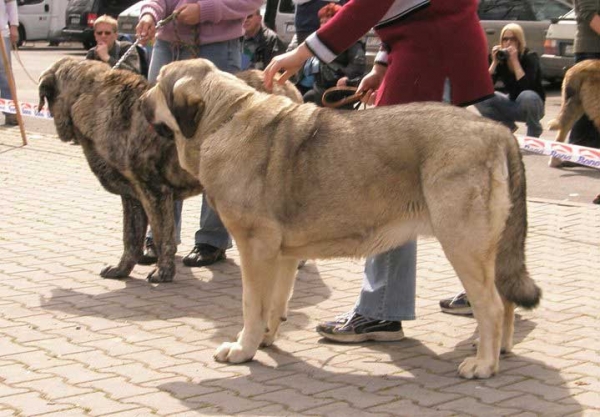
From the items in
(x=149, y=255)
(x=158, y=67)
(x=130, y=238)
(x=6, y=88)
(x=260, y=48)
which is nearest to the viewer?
(x=130, y=238)

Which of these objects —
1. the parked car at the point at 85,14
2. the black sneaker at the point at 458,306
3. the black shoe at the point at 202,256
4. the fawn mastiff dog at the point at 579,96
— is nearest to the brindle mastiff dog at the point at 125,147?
the black shoe at the point at 202,256

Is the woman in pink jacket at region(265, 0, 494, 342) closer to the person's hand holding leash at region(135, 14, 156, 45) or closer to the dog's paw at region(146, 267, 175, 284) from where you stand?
the dog's paw at region(146, 267, 175, 284)

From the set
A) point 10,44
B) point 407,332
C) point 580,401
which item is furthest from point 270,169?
point 10,44

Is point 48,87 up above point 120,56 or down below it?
above

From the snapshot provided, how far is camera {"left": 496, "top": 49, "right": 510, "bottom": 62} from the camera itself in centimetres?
1236

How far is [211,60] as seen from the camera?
7039 mm

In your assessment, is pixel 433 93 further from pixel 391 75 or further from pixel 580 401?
pixel 580 401

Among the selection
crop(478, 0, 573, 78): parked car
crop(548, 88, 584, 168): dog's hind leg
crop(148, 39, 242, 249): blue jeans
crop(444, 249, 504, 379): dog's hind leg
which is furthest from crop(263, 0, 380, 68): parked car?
crop(444, 249, 504, 379): dog's hind leg

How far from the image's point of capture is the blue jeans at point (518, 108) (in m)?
12.1

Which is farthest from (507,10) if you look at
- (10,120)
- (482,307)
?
(482,307)

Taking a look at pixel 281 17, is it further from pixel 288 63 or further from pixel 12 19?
pixel 288 63

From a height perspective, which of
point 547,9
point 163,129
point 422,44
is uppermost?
point 422,44

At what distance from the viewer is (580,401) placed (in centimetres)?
455

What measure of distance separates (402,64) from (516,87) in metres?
7.52
